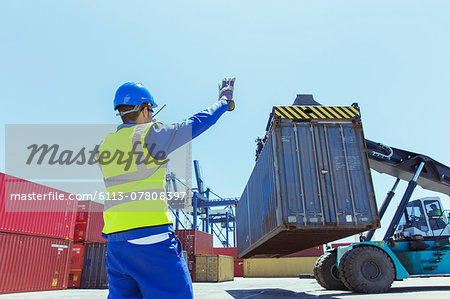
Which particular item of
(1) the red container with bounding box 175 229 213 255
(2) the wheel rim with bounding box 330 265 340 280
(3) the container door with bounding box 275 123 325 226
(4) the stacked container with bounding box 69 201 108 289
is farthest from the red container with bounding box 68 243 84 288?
(3) the container door with bounding box 275 123 325 226

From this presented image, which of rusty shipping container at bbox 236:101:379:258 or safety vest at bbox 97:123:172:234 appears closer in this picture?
safety vest at bbox 97:123:172:234

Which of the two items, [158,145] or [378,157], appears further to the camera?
[378,157]

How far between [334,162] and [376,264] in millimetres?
3623

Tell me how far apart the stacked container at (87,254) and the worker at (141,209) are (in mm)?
15356

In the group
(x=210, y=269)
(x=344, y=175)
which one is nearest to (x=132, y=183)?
(x=344, y=175)

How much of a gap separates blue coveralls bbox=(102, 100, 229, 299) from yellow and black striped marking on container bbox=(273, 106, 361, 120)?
546cm

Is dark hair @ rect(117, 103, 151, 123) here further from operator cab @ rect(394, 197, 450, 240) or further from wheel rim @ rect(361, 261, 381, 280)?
operator cab @ rect(394, 197, 450, 240)

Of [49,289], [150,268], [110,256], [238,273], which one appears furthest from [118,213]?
[238,273]

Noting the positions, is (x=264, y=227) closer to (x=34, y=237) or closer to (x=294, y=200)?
(x=294, y=200)

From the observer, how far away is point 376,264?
828 centimetres

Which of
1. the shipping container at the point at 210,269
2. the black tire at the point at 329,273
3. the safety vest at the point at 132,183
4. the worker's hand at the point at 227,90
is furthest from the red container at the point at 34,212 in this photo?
the worker's hand at the point at 227,90

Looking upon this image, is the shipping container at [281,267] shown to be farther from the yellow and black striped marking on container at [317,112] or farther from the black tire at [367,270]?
the yellow and black striped marking on container at [317,112]

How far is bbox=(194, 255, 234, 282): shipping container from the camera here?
2191 centimetres

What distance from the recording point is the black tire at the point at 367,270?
7918mm
